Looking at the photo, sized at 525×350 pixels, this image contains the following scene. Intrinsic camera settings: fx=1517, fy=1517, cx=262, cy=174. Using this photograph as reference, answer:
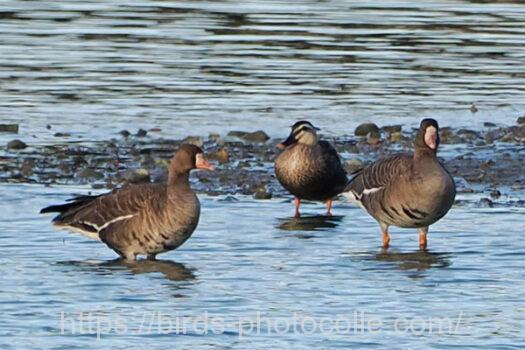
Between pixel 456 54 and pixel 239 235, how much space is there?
51.9 feet

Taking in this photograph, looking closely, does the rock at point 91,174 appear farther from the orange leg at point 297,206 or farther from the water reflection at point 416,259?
the water reflection at point 416,259

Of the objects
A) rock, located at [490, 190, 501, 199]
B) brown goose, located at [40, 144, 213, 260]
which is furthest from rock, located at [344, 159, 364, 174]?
brown goose, located at [40, 144, 213, 260]

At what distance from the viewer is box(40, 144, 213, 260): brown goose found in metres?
13.8

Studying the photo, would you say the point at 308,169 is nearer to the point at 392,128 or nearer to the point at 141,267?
the point at 141,267

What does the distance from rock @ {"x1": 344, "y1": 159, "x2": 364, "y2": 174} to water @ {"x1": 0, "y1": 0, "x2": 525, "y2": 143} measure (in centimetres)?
235

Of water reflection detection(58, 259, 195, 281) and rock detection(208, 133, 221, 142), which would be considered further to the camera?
rock detection(208, 133, 221, 142)

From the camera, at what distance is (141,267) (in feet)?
46.1

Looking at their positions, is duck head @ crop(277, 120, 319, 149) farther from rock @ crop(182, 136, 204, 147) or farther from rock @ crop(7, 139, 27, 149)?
rock @ crop(7, 139, 27, 149)

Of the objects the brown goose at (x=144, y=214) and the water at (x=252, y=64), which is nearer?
the brown goose at (x=144, y=214)

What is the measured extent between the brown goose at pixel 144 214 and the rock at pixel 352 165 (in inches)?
208

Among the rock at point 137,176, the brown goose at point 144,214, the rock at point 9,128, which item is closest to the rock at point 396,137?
the rock at point 137,176

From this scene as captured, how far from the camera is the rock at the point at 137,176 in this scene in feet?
61.0

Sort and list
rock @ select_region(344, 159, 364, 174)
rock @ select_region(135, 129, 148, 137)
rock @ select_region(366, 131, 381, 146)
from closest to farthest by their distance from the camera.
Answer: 1. rock @ select_region(344, 159, 364, 174)
2. rock @ select_region(366, 131, 381, 146)
3. rock @ select_region(135, 129, 148, 137)

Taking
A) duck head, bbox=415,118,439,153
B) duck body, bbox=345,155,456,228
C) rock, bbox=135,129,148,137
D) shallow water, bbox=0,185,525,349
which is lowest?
shallow water, bbox=0,185,525,349
